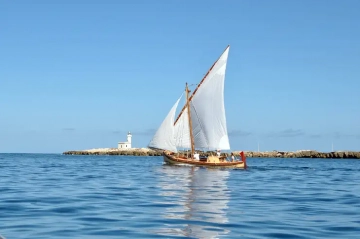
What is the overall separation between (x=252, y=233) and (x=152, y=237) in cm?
308

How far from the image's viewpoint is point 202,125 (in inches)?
Result: 2970

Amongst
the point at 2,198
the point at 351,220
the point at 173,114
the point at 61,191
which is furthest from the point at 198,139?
the point at 351,220

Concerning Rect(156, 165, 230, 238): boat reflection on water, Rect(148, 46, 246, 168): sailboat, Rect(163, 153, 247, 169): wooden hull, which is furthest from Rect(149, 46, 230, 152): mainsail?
Rect(156, 165, 230, 238): boat reflection on water

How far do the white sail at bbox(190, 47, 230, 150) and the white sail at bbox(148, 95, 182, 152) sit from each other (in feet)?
10.8

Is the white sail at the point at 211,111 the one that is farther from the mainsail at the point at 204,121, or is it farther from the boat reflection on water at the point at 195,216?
the boat reflection on water at the point at 195,216

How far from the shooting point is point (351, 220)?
63.2ft

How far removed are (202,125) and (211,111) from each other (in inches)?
114

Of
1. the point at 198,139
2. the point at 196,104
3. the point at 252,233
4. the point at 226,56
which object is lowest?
the point at 252,233

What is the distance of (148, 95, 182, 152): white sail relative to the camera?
257 feet

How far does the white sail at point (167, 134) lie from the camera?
7828cm

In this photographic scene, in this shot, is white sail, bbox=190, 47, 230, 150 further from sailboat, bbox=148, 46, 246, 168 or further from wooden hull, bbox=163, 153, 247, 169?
wooden hull, bbox=163, 153, 247, 169

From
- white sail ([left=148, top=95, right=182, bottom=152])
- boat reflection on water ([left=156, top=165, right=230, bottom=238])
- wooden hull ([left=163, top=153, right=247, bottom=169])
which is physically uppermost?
white sail ([left=148, top=95, right=182, bottom=152])

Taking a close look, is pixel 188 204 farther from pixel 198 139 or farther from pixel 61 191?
pixel 198 139

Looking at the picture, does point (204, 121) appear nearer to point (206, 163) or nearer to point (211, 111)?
point (211, 111)
